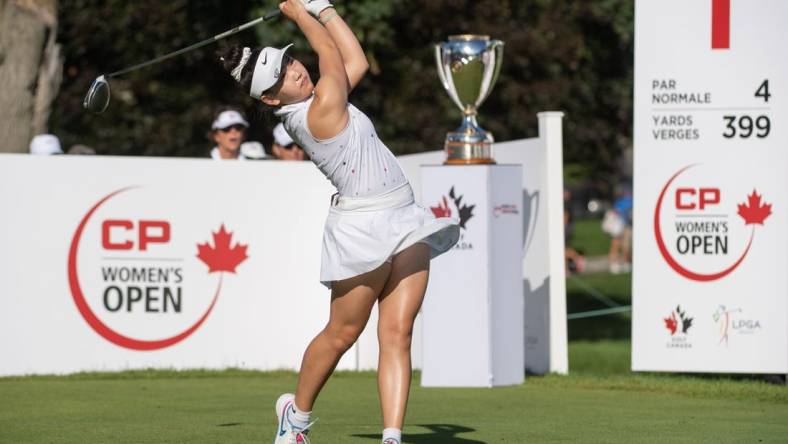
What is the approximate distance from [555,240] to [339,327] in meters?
4.95

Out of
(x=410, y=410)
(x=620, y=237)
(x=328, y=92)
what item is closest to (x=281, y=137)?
(x=410, y=410)

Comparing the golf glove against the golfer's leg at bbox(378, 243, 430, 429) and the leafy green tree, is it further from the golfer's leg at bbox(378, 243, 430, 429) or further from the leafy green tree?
the leafy green tree

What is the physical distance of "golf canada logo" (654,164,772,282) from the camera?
10922 millimetres

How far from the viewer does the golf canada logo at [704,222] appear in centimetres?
1092

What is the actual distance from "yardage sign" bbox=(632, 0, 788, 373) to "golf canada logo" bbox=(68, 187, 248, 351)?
3.11 metres

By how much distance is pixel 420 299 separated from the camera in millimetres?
6996

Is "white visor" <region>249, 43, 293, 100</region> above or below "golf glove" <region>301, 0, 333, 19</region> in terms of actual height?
below

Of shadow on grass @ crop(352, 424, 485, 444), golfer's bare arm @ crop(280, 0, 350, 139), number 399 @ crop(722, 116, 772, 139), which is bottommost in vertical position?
shadow on grass @ crop(352, 424, 485, 444)

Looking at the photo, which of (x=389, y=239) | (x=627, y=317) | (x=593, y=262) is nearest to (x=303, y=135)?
(x=389, y=239)

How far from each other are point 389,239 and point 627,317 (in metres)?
17.5

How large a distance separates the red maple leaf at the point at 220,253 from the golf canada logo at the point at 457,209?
5.41ft

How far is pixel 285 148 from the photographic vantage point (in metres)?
13.2

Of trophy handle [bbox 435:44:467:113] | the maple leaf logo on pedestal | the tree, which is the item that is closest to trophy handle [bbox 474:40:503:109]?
trophy handle [bbox 435:44:467:113]

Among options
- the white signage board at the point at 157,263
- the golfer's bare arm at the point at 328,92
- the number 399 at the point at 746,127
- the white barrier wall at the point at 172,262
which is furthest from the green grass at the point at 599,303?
the golfer's bare arm at the point at 328,92
